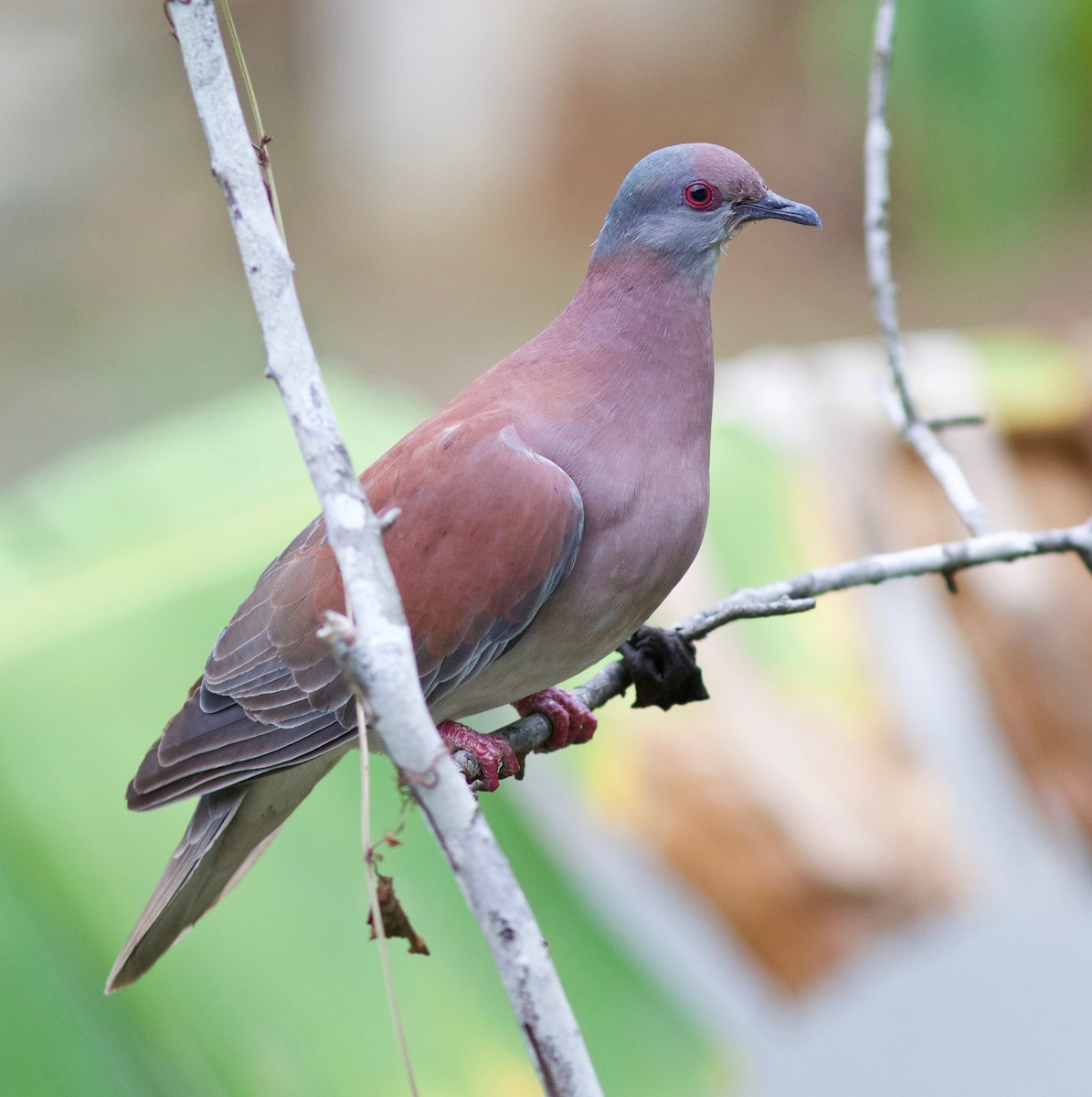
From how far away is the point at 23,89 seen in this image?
24.5ft

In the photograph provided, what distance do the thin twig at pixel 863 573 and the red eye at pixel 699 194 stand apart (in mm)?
432

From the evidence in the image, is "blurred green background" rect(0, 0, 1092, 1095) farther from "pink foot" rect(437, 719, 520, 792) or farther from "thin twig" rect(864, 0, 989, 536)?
Answer: "thin twig" rect(864, 0, 989, 536)

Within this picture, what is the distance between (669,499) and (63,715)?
105 cm

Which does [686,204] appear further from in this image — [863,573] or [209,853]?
[209,853]

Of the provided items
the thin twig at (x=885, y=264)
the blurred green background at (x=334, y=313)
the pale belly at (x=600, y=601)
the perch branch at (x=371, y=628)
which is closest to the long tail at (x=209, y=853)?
the pale belly at (x=600, y=601)

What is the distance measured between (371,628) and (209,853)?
0.86m

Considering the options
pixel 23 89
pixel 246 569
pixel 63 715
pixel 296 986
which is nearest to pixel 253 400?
pixel 246 569

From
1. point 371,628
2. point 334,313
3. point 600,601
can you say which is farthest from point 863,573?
point 334,313

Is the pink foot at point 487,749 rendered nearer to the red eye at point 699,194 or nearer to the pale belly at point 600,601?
the pale belly at point 600,601

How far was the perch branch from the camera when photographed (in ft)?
2.63

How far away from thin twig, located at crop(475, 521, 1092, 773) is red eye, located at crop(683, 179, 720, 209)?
1.42 ft

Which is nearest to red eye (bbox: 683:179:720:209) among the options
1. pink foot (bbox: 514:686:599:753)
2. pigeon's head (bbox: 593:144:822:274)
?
pigeon's head (bbox: 593:144:822:274)

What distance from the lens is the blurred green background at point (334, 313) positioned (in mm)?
1901

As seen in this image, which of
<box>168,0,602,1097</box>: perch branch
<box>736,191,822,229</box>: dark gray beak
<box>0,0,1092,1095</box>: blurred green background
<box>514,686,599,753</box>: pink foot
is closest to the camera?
<box>168,0,602,1097</box>: perch branch
